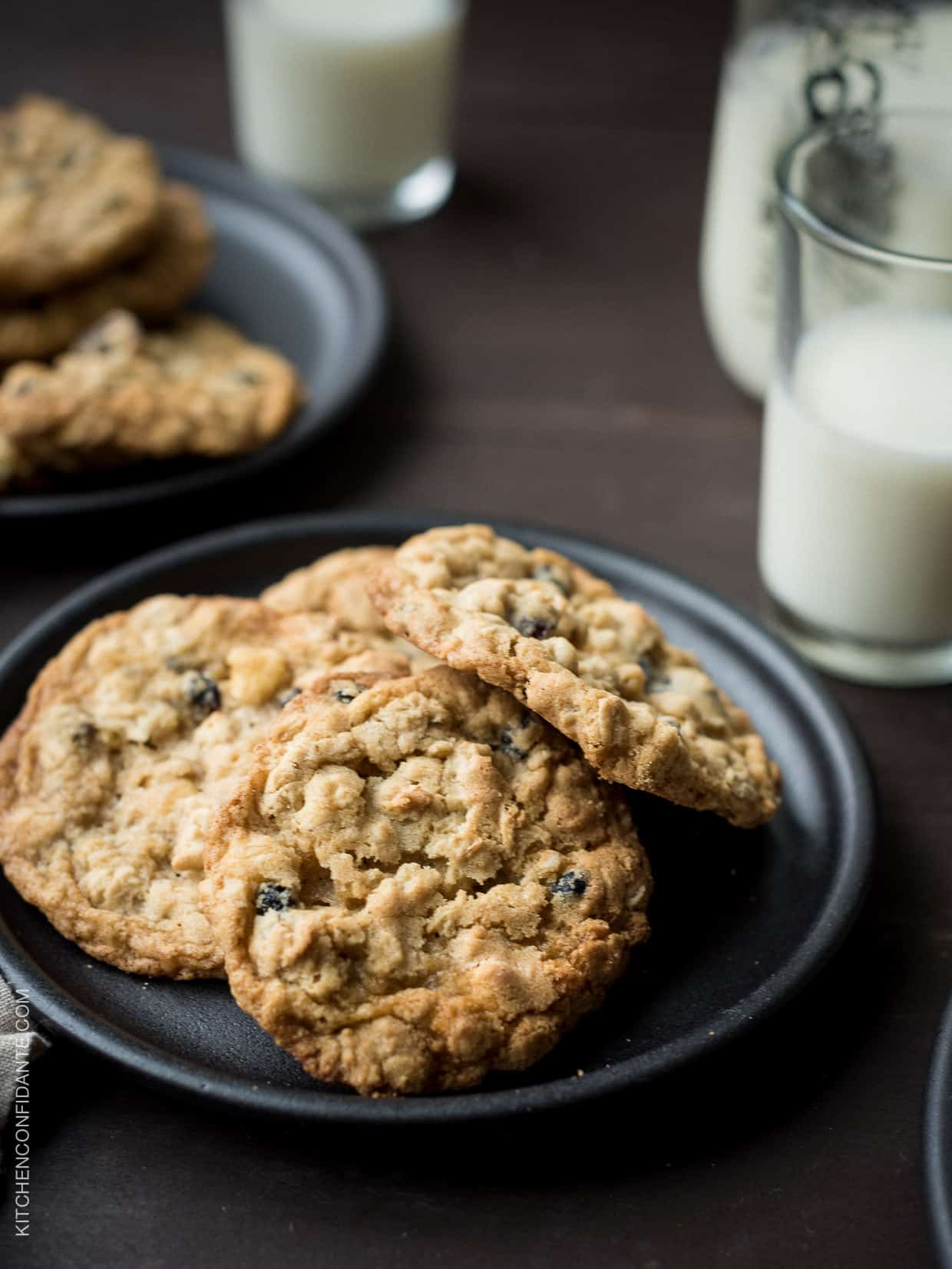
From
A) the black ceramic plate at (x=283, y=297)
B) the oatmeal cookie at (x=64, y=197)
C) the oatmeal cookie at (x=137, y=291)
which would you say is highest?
the oatmeal cookie at (x=64, y=197)

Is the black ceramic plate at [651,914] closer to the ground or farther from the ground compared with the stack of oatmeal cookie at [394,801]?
closer to the ground

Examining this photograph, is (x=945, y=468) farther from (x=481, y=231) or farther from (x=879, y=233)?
(x=481, y=231)

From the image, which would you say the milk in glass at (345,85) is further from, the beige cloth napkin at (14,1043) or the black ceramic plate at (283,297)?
the beige cloth napkin at (14,1043)

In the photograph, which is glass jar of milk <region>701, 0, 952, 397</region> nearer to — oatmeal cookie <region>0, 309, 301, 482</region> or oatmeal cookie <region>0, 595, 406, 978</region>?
oatmeal cookie <region>0, 309, 301, 482</region>

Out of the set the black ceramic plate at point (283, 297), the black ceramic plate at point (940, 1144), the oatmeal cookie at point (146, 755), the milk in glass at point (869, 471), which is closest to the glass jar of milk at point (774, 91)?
the milk in glass at point (869, 471)

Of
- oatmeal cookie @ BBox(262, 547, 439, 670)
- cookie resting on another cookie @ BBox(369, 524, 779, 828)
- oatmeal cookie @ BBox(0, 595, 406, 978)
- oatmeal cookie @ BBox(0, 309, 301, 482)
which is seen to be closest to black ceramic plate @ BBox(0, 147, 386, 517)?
oatmeal cookie @ BBox(0, 309, 301, 482)

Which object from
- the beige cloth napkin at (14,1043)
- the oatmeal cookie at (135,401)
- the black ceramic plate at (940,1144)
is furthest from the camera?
the oatmeal cookie at (135,401)

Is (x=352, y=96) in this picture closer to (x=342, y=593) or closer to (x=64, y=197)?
(x=64, y=197)

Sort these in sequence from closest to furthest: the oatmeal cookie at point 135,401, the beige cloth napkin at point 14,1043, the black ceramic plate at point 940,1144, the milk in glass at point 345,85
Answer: the black ceramic plate at point 940,1144, the beige cloth napkin at point 14,1043, the oatmeal cookie at point 135,401, the milk in glass at point 345,85
